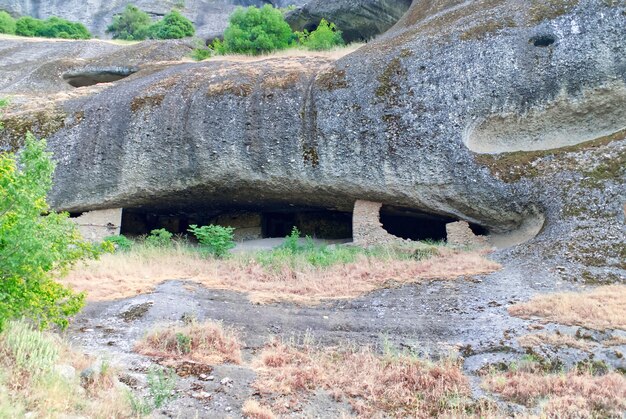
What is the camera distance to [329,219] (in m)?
17.0

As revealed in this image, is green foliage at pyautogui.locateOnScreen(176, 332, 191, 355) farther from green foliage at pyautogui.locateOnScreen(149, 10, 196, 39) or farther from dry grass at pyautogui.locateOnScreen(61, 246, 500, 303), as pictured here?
green foliage at pyautogui.locateOnScreen(149, 10, 196, 39)

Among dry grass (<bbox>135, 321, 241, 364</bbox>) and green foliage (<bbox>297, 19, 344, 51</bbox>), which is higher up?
green foliage (<bbox>297, 19, 344, 51</bbox>)

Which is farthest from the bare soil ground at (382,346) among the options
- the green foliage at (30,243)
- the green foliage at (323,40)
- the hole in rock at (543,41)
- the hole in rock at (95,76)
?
the green foliage at (323,40)

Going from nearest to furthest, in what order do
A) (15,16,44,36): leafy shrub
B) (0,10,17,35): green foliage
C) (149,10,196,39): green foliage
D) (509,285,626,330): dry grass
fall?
(509,285,626,330): dry grass
(0,10,17,35): green foliage
(15,16,44,36): leafy shrub
(149,10,196,39): green foliage

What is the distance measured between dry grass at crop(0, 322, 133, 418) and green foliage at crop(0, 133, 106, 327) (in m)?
0.30

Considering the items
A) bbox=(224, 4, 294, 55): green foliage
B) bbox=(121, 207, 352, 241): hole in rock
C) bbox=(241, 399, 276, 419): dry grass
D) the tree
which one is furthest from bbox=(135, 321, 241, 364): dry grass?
the tree

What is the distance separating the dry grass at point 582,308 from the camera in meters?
7.66

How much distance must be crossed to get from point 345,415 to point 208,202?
10683mm

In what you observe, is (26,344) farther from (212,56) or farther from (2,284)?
(212,56)

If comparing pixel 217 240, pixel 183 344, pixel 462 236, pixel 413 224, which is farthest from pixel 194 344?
pixel 413 224

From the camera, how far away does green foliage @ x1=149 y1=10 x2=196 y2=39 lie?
33.7 metres

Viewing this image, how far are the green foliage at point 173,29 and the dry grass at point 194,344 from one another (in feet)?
93.8

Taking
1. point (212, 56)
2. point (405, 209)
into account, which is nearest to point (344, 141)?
point (405, 209)

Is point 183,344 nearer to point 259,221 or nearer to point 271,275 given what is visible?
point 271,275
